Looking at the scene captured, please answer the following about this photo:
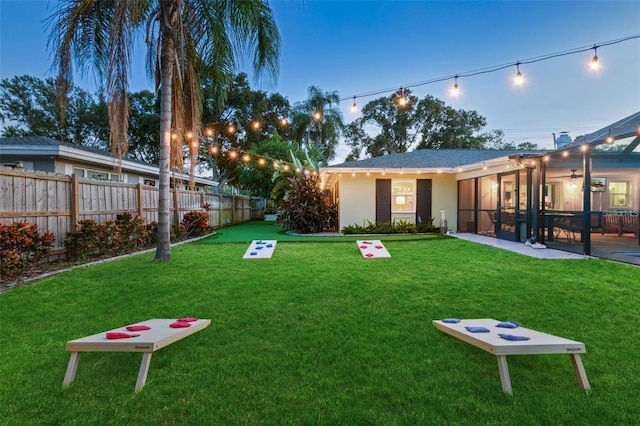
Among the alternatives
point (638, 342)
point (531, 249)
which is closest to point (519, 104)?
point (531, 249)

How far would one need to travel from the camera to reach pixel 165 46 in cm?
686

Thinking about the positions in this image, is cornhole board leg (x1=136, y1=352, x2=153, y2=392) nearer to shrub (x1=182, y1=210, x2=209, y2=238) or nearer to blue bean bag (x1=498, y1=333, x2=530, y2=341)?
Answer: blue bean bag (x1=498, y1=333, x2=530, y2=341)

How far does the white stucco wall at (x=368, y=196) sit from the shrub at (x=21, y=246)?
9260 mm

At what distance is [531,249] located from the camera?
330 inches

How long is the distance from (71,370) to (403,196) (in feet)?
40.2

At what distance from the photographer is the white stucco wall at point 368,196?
13.1m

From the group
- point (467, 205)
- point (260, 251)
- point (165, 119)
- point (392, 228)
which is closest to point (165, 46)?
point (165, 119)

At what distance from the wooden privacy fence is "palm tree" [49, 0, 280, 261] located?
4.50ft

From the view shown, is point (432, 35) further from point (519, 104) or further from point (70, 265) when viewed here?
point (70, 265)

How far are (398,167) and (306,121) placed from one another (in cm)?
1468

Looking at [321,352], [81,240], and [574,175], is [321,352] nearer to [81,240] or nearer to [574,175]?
[81,240]

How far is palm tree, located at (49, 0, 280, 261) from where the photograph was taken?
6113mm

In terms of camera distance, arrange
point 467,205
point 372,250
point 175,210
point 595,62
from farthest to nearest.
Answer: point 467,205 < point 175,210 < point 372,250 < point 595,62

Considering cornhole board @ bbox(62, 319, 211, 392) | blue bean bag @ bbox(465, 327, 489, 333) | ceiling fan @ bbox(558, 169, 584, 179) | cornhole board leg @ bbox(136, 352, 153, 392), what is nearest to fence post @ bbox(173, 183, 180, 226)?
cornhole board @ bbox(62, 319, 211, 392)
